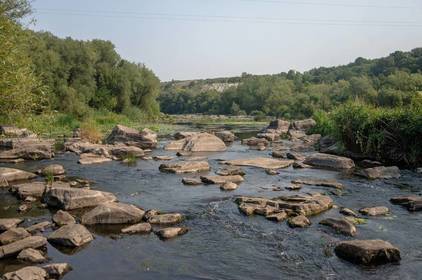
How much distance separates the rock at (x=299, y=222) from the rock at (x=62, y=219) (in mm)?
6563

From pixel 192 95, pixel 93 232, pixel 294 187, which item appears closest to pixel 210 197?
pixel 294 187

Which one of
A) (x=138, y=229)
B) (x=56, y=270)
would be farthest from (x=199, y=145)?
(x=56, y=270)

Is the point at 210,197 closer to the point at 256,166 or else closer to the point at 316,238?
the point at 316,238

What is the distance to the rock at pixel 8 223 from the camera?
12.5 metres

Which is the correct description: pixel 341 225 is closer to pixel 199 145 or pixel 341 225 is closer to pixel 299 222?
pixel 299 222

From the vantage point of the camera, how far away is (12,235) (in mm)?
11633

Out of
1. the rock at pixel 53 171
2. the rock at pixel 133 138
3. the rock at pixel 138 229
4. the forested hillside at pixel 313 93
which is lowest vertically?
the rock at pixel 138 229

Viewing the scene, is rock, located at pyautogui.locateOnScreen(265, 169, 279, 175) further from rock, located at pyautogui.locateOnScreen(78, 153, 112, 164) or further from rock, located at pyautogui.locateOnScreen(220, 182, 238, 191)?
rock, located at pyautogui.locateOnScreen(78, 153, 112, 164)

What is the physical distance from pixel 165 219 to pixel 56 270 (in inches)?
179

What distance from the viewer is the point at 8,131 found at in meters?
21.0

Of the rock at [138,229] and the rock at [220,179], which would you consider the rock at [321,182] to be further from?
the rock at [138,229]

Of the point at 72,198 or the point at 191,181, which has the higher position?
the point at 72,198

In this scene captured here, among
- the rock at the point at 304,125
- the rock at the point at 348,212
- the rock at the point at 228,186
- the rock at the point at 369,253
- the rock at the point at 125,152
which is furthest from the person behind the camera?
the rock at the point at 304,125

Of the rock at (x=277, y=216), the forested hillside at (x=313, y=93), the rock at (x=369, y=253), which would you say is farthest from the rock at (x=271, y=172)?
the forested hillside at (x=313, y=93)
